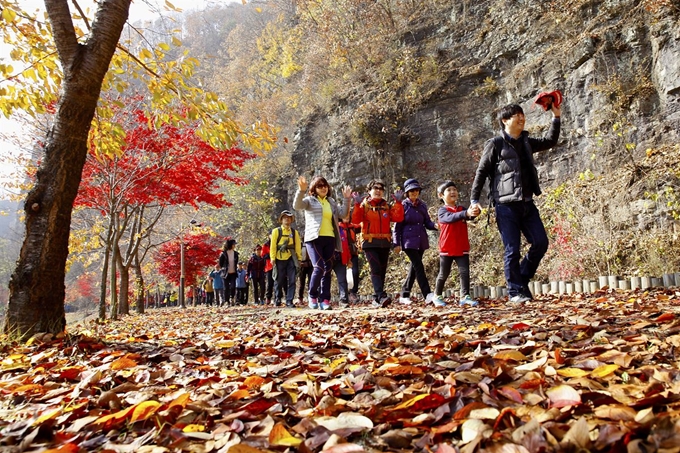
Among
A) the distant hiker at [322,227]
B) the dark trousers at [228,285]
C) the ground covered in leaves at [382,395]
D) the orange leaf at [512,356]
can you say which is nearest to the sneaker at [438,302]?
the distant hiker at [322,227]

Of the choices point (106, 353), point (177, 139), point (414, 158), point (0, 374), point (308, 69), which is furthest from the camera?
point (308, 69)

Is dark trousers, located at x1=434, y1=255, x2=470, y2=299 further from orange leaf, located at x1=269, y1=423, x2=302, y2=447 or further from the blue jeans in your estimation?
orange leaf, located at x1=269, y1=423, x2=302, y2=447

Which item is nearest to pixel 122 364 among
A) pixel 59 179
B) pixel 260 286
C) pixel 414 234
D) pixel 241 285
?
pixel 59 179

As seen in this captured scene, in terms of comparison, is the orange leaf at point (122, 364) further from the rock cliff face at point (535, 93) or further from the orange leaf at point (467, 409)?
the rock cliff face at point (535, 93)

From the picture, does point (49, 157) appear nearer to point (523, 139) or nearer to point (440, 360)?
point (440, 360)

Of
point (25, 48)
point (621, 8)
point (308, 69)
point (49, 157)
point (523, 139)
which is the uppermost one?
point (308, 69)

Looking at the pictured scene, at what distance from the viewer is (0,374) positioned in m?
3.00

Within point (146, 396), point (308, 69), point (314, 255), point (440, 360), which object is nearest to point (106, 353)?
point (146, 396)

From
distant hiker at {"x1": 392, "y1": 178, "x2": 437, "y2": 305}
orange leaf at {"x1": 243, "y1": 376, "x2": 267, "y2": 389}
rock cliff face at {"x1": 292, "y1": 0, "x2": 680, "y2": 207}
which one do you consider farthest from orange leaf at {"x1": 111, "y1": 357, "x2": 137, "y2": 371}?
rock cliff face at {"x1": 292, "y1": 0, "x2": 680, "y2": 207}

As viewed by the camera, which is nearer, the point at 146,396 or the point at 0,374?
the point at 146,396

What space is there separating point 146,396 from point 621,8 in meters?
15.3

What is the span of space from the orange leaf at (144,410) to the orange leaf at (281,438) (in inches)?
24.5

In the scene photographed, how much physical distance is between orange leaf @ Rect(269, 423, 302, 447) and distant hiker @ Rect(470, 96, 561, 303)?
4.24 m

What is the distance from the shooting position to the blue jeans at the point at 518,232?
522 cm
